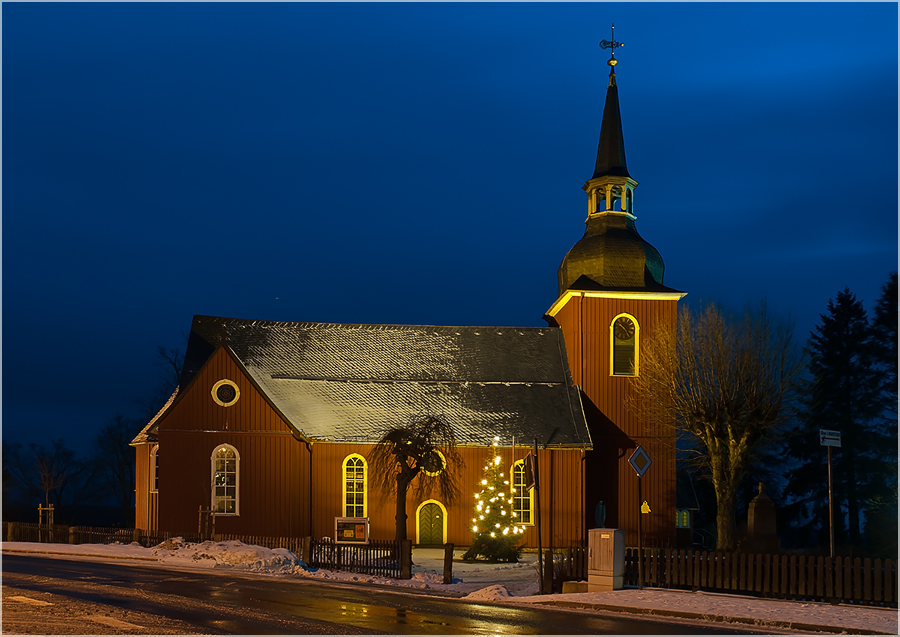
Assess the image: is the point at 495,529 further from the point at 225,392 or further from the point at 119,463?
the point at 119,463

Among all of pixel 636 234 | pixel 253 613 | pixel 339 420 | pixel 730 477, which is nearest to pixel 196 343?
pixel 339 420

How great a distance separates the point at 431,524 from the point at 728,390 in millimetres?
12195

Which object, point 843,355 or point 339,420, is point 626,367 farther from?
point 843,355

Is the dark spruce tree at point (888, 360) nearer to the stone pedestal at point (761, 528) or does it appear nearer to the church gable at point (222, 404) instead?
the stone pedestal at point (761, 528)

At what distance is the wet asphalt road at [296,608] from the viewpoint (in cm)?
1541


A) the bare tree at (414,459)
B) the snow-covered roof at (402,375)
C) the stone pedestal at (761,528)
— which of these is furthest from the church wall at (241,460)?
the stone pedestal at (761,528)

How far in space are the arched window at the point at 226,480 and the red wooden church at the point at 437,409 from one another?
0.14ft

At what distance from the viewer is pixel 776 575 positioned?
20.4m

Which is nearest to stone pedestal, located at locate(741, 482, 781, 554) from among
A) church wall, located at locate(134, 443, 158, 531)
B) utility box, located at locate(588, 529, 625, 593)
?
utility box, located at locate(588, 529, 625, 593)

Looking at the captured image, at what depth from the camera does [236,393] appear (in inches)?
1426

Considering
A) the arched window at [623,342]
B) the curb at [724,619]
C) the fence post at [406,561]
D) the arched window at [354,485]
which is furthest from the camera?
the arched window at [623,342]

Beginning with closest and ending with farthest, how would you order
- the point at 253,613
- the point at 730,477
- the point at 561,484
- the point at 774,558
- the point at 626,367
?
the point at 253,613, the point at 774,558, the point at 730,477, the point at 561,484, the point at 626,367

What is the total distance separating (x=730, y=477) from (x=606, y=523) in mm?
6195

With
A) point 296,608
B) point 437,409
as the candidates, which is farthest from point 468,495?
point 296,608
